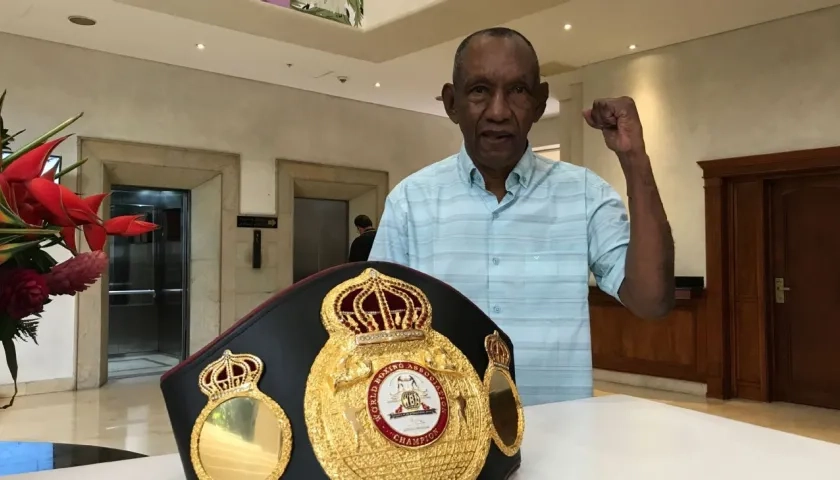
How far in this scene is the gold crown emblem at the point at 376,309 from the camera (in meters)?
0.58

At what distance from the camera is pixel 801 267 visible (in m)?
6.38

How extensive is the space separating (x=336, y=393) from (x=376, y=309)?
0.08 meters

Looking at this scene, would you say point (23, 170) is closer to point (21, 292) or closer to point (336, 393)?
point (21, 292)

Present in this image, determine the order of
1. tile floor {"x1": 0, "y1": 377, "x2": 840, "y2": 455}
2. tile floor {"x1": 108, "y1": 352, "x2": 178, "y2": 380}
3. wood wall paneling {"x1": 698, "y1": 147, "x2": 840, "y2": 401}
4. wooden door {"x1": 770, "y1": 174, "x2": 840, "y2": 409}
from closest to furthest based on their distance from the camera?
tile floor {"x1": 0, "y1": 377, "x2": 840, "y2": 455} < wooden door {"x1": 770, "y1": 174, "x2": 840, "y2": 409} < wood wall paneling {"x1": 698, "y1": 147, "x2": 840, "y2": 401} < tile floor {"x1": 108, "y1": 352, "x2": 178, "y2": 380}

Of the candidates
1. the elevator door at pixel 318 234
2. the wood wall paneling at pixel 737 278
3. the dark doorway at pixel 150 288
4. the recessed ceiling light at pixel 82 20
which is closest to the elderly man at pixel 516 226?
the wood wall paneling at pixel 737 278

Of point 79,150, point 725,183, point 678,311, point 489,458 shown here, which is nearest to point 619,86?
point 725,183

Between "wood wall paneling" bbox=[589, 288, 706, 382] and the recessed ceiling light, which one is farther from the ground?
the recessed ceiling light

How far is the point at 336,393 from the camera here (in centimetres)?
56

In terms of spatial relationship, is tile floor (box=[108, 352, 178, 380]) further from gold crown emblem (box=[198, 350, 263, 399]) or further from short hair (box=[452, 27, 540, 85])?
gold crown emblem (box=[198, 350, 263, 399])

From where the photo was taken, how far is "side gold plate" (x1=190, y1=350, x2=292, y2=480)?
21.7 inches

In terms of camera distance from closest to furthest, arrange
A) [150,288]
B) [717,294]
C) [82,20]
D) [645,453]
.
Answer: [645,453], [82,20], [717,294], [150,288]

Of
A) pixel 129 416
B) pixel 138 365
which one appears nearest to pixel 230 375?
pixel 129 416

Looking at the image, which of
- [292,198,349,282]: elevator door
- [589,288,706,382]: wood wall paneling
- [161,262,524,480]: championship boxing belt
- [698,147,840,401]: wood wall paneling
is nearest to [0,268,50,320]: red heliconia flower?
[161,262,524,480]: championship boxing belt

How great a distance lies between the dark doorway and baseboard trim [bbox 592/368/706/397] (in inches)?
205
